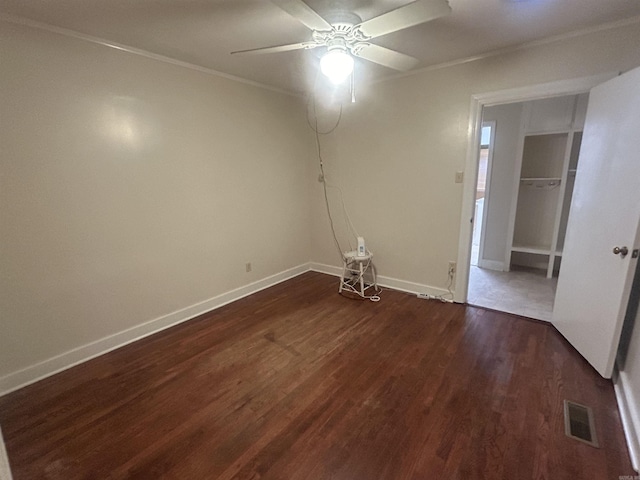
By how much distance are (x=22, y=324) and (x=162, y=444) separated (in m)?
1.39

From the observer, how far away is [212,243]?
3145 millimetres

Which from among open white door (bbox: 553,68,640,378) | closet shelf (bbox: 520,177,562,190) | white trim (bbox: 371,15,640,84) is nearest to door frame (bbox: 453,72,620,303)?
open white door (bbox: 553,68,640,378)

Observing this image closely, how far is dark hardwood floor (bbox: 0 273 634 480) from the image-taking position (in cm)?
147

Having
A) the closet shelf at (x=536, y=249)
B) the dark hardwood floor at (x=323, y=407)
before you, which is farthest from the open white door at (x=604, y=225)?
the closet shelf at (x=536, y=249)

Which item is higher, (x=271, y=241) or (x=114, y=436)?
(x=271, y=241)

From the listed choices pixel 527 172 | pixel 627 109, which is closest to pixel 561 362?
pixel 627 109

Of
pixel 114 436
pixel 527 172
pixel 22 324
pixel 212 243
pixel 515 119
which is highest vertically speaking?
pixel 515 119

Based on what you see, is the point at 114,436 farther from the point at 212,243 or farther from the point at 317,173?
the point at 317,173

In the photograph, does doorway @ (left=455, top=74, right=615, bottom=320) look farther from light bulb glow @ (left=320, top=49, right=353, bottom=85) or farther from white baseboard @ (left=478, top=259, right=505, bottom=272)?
light bulb glow @ (left=320, top=49, right=353, bottom=85)

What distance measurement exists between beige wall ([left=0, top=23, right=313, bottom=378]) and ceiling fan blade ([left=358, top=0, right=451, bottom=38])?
1.89 m

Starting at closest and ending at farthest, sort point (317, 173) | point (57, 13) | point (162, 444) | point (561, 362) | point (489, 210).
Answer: point (162, 444), point (57, 13), point (561, 362), point (317, 173), point (489, 210)

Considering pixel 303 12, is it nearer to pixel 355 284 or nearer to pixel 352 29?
pixel 352 29

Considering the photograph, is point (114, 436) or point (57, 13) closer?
point (114, 436)

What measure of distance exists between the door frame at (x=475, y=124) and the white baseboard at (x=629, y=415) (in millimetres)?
1399
